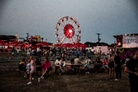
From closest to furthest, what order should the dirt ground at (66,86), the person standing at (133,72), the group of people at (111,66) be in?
the person standing at (133,72) → the group of people at (111,66) → the dirt ground at (66,86)

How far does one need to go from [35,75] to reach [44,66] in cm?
95

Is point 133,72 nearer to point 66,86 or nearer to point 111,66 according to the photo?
point 66,86

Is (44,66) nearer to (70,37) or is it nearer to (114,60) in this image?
(114,60)

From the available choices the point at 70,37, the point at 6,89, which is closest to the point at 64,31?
the point at 70,37

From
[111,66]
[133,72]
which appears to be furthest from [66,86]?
[133,72]

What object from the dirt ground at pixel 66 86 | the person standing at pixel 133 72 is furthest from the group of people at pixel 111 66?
the dirt ground at pixel 66 86

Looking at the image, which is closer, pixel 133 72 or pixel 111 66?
pixel 133 72

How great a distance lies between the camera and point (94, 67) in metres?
16.4

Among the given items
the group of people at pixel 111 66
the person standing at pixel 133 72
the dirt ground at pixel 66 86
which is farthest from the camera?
the dirt ground at pixel 66 86

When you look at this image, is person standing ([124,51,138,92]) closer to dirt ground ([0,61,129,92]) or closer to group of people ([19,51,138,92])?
group of people ([19,51,138,92])

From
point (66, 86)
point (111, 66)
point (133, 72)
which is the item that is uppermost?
point (133, 72)

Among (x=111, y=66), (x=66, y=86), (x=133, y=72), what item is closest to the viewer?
(x=133, y=72)

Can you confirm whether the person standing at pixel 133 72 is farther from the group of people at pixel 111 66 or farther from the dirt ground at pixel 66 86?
the dirt ground at pixel 66 86

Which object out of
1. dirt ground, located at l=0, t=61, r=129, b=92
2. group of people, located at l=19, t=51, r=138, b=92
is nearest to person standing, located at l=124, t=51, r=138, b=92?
group of people, located at l=19, t=51, r=138, b=92
